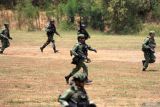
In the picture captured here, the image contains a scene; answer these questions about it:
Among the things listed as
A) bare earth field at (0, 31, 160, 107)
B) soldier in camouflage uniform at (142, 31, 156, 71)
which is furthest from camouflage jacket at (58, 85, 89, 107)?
soldier in camouflage uniform at (142, 31, 156, 71)

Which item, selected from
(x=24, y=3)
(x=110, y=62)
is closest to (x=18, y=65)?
(x=110, y=62)

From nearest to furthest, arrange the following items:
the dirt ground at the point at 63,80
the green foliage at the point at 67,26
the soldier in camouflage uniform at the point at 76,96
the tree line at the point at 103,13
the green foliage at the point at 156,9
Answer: the soldier in camouflage uniform at the point at 76,96 → the dirt ground at the point at 63,80 → the tree line at the point at 103,13 → the green foliage at the point at 156,9 → the green foliage at the point at 67,26

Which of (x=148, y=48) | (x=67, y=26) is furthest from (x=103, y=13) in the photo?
(x=148, y=48)

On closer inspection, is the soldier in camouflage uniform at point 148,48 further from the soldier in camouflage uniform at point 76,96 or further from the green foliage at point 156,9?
the green foliage at point 156,9

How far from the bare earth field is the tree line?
2793cm

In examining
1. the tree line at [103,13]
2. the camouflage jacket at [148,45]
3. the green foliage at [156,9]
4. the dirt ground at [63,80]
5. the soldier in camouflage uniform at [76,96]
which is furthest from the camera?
the green foliage at [156,9]

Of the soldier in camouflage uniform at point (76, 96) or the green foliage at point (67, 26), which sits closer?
the soldier in camouflage uniform at point (76, 96)

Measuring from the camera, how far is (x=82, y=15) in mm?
63562

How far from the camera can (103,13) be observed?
61.6 metres

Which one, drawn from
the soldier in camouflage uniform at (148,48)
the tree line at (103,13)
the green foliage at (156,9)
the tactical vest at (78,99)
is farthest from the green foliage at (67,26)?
the tactical vest at (78,99)

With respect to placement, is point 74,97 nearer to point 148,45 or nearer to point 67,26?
point 148,45

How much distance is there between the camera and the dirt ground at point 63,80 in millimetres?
15688

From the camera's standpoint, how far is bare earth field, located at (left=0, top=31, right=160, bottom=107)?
15695 millimetres

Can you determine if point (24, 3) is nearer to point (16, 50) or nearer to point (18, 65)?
point (16, 50)
